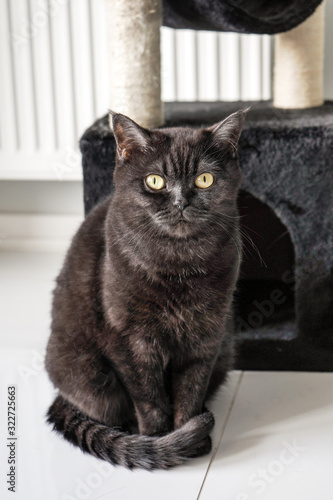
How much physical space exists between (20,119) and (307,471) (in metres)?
1.40

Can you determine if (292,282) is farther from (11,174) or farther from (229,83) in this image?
(11,174)

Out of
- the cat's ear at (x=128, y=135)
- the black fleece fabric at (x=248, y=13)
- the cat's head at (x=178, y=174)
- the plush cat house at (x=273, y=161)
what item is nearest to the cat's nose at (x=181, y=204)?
the cat's head at (x=178, y=174)

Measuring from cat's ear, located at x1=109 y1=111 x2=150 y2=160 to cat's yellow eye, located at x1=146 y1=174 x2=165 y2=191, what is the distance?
5 cm

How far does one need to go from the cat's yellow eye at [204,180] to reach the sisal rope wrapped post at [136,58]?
0.47 metres

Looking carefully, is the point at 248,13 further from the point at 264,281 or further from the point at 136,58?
the point at 264,281

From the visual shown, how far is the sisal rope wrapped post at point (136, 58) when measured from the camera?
1.43 meters

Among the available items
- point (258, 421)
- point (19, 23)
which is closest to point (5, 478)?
point (258, 421)

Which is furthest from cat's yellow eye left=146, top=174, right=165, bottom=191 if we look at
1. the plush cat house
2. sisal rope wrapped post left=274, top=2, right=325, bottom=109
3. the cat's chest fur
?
sisal rope wrapped post left=274, top=2, right=325, bottom=109

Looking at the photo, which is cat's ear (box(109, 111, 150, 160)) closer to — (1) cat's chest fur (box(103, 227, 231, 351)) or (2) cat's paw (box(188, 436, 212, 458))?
(1) cat's chest fur (box(103, 227, 231, 351))

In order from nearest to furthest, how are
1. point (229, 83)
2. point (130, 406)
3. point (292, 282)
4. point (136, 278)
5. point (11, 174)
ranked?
point (136, 278) → point (130, 406) → point (292, 282) → point (229, 83) → point (11, 174)

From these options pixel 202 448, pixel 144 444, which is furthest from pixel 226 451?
pixel 144 444

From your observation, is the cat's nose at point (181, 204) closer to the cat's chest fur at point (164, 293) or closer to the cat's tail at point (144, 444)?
the cat's chest fur at point (164, 293)

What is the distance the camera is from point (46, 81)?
2059 mm

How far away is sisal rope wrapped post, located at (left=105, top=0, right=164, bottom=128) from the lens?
143 cm
